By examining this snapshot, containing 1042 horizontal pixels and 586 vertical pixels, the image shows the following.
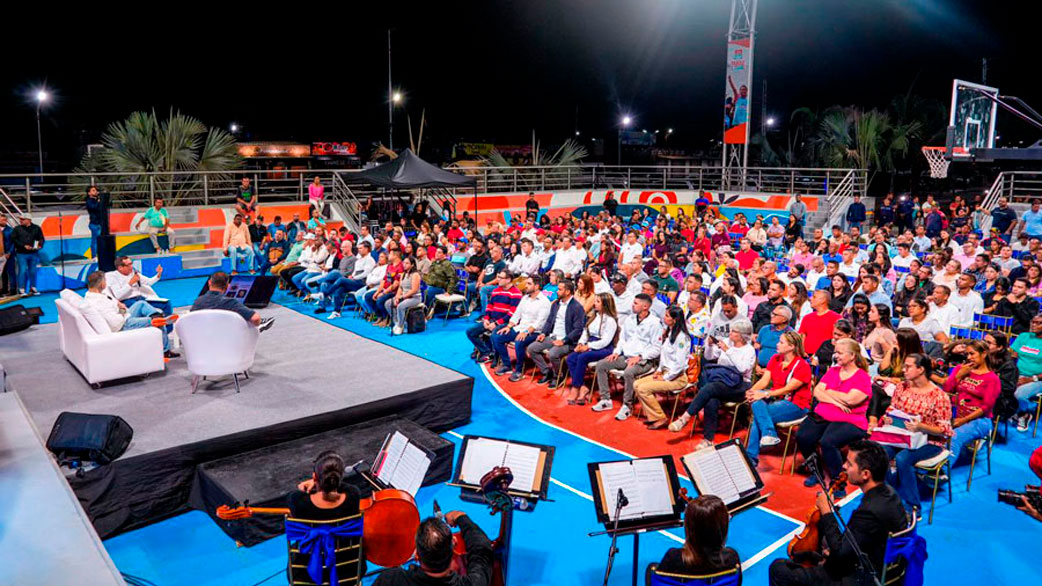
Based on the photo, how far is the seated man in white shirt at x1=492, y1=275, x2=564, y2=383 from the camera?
30.2 feet

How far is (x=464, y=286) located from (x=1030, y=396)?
816 centimetres

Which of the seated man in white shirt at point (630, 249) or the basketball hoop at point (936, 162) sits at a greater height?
the basketball hoop at point (936, 162)

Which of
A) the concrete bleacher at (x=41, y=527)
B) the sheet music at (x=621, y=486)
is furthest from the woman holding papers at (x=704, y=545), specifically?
the concrete bleacher at (x=41, y=527)

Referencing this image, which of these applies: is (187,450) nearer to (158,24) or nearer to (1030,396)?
(1030,396)

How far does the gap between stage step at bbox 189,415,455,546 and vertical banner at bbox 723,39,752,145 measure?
1958cm

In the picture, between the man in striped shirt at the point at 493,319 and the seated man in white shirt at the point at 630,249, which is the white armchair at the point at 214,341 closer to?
the man in striped shirt at the point at 493,319

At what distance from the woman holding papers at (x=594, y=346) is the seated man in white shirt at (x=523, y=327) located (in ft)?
2.45

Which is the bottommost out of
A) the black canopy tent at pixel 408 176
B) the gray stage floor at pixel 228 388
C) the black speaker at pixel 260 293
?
the gray stage floor at pixel 228 388

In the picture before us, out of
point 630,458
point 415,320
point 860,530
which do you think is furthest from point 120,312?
point 860,530

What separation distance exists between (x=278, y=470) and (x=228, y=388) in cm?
191

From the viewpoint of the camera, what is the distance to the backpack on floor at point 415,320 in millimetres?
11555

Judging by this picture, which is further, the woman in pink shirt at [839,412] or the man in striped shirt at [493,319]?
the man in striped shirt at [493,319]

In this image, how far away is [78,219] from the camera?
53.2 feet

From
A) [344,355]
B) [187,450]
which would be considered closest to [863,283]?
[344,355]
